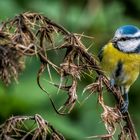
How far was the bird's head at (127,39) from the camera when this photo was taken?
2373 mm

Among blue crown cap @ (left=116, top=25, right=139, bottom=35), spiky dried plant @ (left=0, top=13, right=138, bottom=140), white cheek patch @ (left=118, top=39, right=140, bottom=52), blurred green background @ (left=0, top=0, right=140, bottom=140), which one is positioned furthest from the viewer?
blurred green background @ (left=0, top=0, right=140, bottom=140)

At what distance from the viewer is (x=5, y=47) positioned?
947 mm

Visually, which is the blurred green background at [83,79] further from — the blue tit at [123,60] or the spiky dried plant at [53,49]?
the spiky dried plant at [53,49]

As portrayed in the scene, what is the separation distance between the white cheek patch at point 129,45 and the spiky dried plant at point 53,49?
132cm

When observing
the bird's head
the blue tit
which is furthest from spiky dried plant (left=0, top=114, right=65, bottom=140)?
the blue tit

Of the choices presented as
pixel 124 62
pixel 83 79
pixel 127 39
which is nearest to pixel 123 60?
pixel 124 62

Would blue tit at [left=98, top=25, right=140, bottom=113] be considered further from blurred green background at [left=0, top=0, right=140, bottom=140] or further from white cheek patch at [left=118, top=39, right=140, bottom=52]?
blurred green background at [left=0, top=0, right=140, bottom=140]

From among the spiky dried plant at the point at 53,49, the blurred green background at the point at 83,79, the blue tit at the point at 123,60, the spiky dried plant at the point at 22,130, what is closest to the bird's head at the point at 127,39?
the blue tit at the point at 123,60

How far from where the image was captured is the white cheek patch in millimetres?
2439

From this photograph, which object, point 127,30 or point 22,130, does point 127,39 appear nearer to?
point 127,30

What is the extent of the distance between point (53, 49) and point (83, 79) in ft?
6.08

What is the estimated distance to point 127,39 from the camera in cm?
244

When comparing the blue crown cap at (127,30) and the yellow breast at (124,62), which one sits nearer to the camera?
the blue crown cap at (127,30)

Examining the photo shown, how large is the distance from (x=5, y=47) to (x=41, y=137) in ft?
0.63
